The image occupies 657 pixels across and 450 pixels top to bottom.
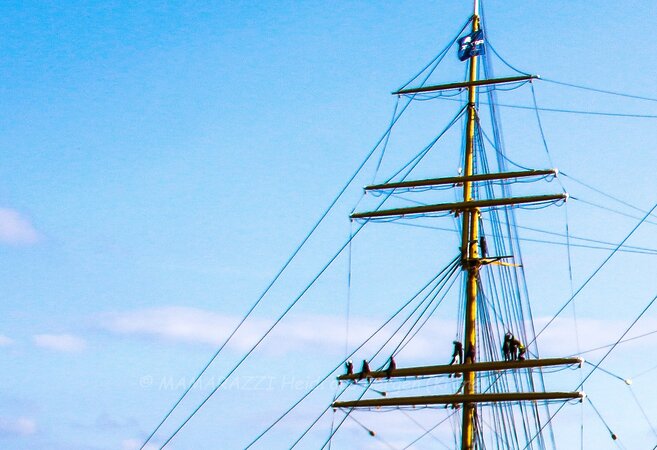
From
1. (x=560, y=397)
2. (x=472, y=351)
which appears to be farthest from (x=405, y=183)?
(x=560, y=397)

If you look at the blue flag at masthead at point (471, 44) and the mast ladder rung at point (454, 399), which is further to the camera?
the blue flag at masthead at point (471, 44)

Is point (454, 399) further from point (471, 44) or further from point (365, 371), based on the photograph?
point (471, 44)

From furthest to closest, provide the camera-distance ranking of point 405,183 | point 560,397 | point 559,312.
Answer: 1. point 405,183
2. point 560,397
3. point 559,312

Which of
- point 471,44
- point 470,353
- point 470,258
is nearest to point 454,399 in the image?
point 470,353

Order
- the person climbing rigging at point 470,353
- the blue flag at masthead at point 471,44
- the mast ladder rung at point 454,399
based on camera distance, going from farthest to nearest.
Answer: the blue flag at masthead at point 471,44, the person climbing rigging at point 470,353, the mast ladder rung at point 454,399

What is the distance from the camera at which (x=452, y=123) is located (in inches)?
2165

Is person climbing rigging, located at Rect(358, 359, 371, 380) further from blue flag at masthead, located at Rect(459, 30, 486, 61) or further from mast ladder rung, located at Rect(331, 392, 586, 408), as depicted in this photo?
blue flag at masthead, located at Rect(459, 30, 486, 61)

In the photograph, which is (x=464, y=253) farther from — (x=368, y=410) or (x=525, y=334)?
(x=368, y=410)

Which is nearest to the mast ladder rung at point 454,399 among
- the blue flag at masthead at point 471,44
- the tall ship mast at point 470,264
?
the tall ship mast at point 470,264

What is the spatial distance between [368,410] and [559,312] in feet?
41.6

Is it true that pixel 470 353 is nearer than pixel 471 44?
Yes

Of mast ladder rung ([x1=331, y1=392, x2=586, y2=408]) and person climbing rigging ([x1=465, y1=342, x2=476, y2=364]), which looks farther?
person climbing rigging ([x1=465, y1=342, x2=476, y2=364])

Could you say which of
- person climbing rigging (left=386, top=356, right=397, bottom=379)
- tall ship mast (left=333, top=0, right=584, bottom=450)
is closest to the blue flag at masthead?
tall ship mast (left=333, top=0, right=584, bottom=450)

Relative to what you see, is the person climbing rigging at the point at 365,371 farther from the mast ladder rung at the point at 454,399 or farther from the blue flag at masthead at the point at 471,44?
the blue flag at masthead at the point at 471,44
